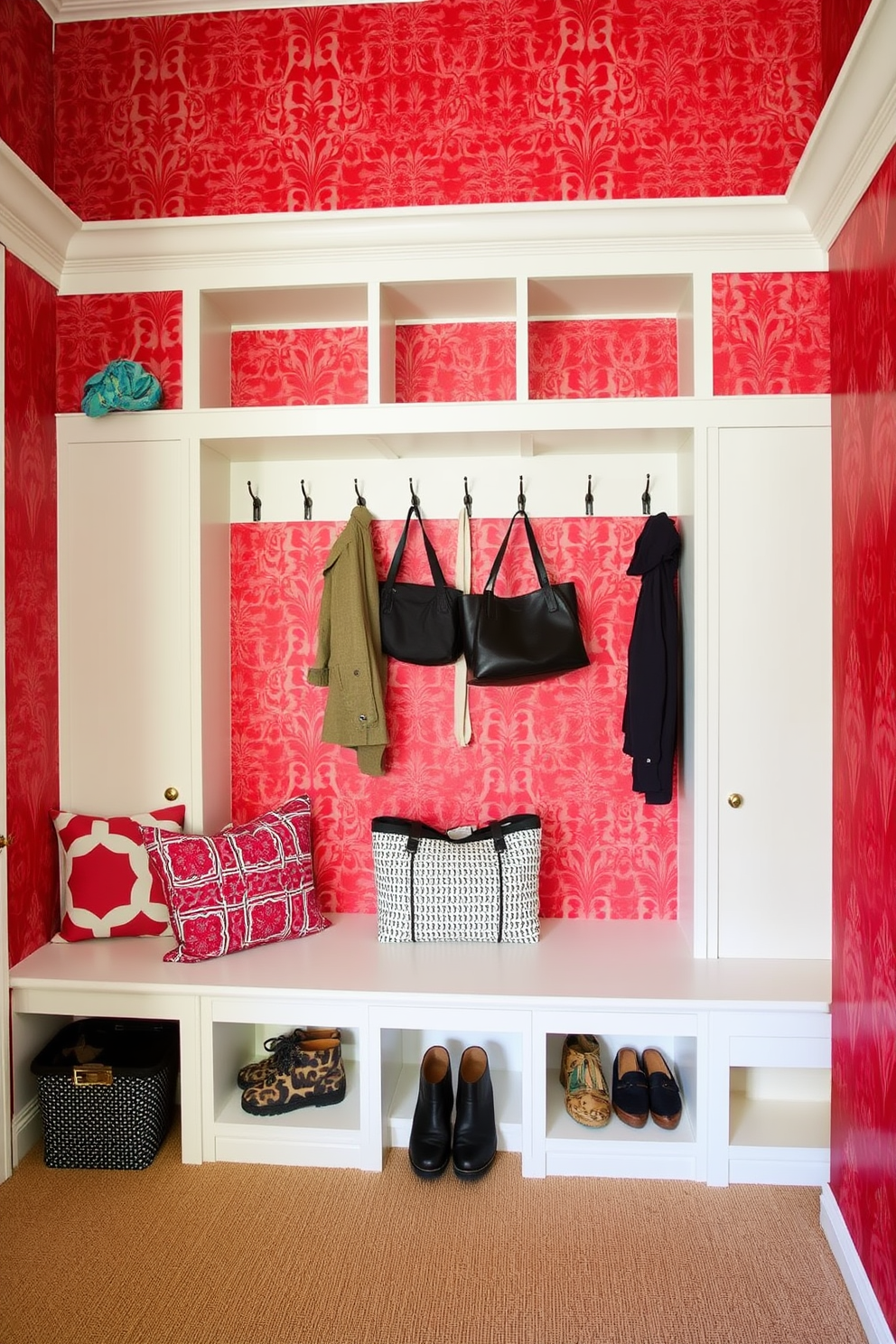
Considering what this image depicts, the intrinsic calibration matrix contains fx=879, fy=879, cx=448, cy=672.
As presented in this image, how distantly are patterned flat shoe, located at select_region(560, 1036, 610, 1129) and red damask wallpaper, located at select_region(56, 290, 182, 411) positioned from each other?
2.16 meters

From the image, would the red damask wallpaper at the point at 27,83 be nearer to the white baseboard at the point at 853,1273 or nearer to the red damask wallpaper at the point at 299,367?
the red damask wallpaper at the point at 299,367

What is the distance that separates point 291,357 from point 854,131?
5.32ft

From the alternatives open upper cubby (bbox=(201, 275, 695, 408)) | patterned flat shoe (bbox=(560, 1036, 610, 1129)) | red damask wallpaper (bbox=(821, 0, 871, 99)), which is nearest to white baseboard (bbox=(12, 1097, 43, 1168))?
patterned flat shoe (bbox=(560, 1036, 610, 1129))

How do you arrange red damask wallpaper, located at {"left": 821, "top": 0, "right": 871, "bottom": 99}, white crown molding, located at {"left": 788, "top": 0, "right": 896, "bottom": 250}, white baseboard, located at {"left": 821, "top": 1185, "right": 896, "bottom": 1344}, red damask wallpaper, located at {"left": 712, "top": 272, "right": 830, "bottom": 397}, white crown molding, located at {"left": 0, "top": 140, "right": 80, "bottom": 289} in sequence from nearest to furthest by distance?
white crown molding, located at {"left": 788, "top": 0, "right": 896, "bottom": 250}
white baseboard, located at {"left": 821, "top": 1185, "right": 896, "bottom": 1344}
red damask wallpaper, located at {"left": 821, "top": 0, "right": 871, "bottom": 99}
white crown molding, located at {"left": 0, "top": 140, "right": 80, "bottom": 289}
red damask wallpaper, located at {"left": 712, "top": 272, "right": 830, "bottom": 397}

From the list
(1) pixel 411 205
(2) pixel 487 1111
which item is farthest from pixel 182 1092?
(1) pixel 411 205

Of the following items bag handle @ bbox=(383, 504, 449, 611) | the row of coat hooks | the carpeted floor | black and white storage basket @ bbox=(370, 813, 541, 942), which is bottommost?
the carpeted floor

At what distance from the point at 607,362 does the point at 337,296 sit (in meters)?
0.82

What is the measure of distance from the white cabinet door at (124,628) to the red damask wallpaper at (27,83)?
80 cm

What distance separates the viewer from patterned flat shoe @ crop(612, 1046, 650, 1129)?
2.26m

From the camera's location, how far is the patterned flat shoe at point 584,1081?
226cm

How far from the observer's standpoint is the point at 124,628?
100 inches

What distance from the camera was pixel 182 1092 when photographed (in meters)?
2.26

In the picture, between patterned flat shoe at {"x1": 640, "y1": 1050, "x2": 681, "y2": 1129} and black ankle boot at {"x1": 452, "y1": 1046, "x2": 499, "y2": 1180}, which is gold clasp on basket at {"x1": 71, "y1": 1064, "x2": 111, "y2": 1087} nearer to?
black ankle boot at {"x1": 452, "y1": 1046, "x2": 499, "y2": 1180}

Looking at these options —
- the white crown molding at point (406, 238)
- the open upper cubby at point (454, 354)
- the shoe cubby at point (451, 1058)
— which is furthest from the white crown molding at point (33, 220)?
the shoe cubby at point (451, 1058)
